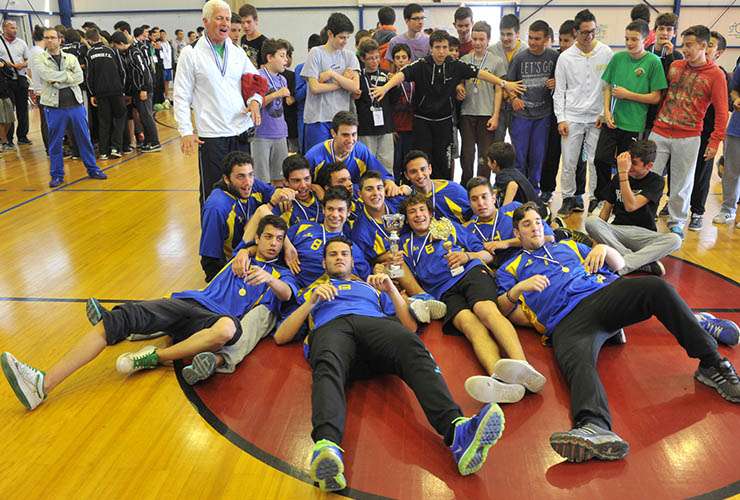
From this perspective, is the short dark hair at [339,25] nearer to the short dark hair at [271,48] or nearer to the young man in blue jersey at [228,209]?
the short dark hair at [271,48]

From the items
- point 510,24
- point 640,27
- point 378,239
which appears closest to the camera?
point 378,239

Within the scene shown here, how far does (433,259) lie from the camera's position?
3.89 m

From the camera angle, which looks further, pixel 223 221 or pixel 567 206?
pixel 567 206

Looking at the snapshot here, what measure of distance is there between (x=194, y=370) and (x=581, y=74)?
4.33 m

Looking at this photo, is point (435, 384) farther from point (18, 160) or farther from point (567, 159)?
point (18, 160)

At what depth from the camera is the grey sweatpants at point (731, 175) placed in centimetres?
534

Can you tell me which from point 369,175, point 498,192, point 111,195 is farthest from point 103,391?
point 111,195

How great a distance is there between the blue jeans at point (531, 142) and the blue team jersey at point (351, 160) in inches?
73.1

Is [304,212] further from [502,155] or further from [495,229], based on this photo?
[502,155]

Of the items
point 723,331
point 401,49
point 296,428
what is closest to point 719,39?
point 401,49

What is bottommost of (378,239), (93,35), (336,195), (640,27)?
(378,239)

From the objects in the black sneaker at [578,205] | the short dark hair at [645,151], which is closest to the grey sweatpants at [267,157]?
the black sneaker at [578,205]

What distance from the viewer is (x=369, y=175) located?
4.07 m

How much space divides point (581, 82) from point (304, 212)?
2.98 meters
